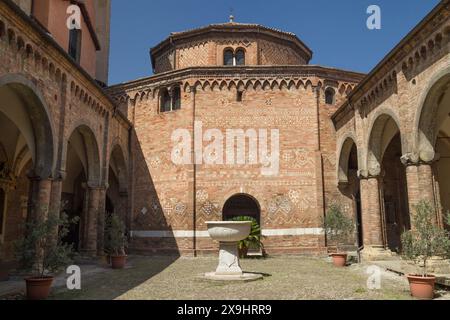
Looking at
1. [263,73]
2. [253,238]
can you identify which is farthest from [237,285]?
[263,73]

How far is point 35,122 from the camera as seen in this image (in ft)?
36.0

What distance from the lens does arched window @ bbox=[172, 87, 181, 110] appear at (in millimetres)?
19359

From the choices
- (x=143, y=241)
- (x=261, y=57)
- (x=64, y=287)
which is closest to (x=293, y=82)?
(x=261, y=57)

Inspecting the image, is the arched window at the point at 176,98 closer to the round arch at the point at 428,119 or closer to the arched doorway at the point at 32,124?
the arched doorway at the point at 32,124

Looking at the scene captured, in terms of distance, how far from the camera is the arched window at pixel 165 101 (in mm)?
19628

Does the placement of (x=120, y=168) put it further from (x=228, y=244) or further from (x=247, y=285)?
(x=247, y=285)

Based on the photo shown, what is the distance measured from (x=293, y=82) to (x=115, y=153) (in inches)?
344

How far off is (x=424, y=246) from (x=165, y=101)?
14.0 meters

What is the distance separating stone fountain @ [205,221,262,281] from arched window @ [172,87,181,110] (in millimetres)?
9702

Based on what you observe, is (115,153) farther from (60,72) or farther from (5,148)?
(60,72)

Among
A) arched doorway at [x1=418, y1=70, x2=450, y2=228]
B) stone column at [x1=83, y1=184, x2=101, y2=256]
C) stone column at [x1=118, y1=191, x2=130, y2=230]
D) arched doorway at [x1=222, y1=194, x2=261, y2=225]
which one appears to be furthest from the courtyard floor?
stone column at [x1=118, y1=191, x2=130, y2=230]

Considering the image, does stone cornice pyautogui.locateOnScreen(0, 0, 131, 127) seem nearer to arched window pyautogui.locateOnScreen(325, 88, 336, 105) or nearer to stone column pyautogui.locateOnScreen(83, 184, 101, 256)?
stone column pyautogui.locateOnScreen(83, 184, 101, 256)
